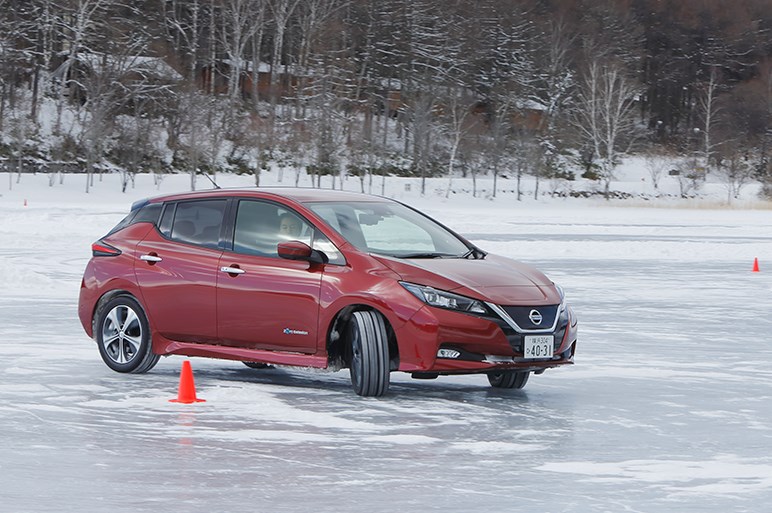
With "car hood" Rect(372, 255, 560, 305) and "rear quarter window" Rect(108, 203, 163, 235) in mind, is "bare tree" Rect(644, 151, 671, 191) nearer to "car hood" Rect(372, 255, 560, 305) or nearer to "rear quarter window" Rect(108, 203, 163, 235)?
"rear quarter window" Rect(108, 203, 163, 235)

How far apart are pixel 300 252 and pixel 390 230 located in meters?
1.24

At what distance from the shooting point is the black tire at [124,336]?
11.8 metres

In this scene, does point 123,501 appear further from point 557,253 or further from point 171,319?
point 557,253

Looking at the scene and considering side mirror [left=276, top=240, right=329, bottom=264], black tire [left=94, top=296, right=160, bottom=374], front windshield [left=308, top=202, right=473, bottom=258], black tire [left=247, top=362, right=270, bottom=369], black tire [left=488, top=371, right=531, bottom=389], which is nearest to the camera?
side mirror [left=276, top=240, right=329, bottom=264]

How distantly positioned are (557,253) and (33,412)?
75.7 ft

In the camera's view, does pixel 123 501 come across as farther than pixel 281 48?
No

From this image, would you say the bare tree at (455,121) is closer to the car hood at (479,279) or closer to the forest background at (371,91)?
the forest background at (371,91)

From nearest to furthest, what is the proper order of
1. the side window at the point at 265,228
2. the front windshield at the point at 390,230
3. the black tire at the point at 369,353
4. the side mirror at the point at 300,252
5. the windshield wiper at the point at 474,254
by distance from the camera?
the black tire at the point at 369,353 < the side mirror at the point at 300,252 < the front windshield at the point at 390,230 < the side window at the point at 265,228 < the windshield wiper at the point at 474,254

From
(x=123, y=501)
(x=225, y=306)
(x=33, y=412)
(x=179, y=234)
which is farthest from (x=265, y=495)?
(x=179, y=234)

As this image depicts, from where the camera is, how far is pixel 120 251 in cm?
1205

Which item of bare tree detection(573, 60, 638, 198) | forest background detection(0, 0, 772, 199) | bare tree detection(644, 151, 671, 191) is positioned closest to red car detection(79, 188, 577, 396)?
forest background detection(0, 0, 772, 199)

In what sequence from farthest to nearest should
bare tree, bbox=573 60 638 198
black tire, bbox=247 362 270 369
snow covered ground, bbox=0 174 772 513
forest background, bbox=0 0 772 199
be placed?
1. bare tree, bbox=573 60 638 198
2. forest background, bbox=0 0 772 199
3. black tire, bbox=247 362 270 369
4. snow covered ground, bbox=0 174 772 513

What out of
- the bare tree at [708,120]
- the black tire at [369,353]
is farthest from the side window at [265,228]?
the bare tree at [708,120]

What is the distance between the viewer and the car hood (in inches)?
398
